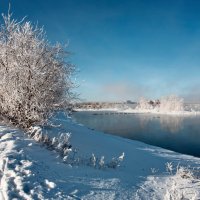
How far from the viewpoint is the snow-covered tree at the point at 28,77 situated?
1096cm

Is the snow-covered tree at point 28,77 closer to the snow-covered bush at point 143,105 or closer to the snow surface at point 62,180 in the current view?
the snow surface at point 62,180

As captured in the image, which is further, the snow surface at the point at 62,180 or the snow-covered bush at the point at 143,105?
the snow-covered bush at the point at 143,105

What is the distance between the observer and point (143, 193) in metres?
6.76

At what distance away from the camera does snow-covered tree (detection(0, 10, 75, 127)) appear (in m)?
11.0

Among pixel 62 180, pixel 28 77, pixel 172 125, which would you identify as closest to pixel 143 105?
pixel 172 125

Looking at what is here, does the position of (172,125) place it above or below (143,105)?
below

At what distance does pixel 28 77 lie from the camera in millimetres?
11023

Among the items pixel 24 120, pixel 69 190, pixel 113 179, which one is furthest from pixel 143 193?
pixel 24 120

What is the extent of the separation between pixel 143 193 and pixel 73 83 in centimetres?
665

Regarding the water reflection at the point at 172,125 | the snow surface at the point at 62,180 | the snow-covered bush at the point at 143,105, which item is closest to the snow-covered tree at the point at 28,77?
the snow surface at the point at 62,180

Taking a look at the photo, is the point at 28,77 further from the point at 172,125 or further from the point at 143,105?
Result: the point at 143,105

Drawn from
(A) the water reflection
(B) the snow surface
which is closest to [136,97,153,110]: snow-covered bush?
(A) the water reflection

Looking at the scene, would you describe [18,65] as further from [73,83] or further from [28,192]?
[28,192]

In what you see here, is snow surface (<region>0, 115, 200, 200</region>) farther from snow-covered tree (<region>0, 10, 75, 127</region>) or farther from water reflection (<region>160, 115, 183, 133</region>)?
water reflection (<region>160, 115, 183, 133</region>)
